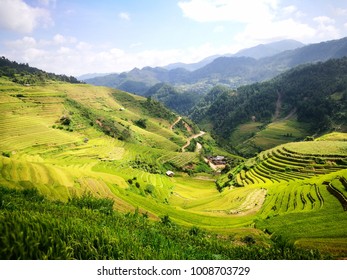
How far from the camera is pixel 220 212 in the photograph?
4872 cm

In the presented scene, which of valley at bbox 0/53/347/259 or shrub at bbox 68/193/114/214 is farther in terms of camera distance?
shrub at bbox 68/193/114/214

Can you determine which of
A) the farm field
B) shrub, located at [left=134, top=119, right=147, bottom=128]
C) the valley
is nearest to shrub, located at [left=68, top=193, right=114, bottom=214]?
the valley

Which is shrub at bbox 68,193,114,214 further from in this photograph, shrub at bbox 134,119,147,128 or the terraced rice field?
shrub at bbox 134,119,147,128

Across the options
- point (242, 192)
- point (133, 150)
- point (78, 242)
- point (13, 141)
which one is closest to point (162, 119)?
point (133, 150)

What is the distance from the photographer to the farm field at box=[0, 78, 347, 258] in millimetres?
35938

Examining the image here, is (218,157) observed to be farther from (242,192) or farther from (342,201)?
(342,201)

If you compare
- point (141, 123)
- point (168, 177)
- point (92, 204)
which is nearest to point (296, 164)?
point (168, 177)

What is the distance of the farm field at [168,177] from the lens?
35.9m

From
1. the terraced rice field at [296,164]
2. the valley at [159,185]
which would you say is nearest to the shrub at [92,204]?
the valley at [159,185]

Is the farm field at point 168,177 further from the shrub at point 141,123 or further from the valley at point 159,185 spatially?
the shrub at point 141,123

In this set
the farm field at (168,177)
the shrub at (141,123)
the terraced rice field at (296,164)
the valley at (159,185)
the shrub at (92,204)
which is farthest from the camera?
the shrub at (141,123)

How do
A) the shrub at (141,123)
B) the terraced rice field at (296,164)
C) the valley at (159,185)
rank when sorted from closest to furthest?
1. the valley at (159,185)
2. the terraced rice field at (296,164)
3. the shrub at (141,123)

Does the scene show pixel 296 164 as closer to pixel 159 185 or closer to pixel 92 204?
pixel 159 185

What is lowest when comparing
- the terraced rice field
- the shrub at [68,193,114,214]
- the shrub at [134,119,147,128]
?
the terraced rice field
